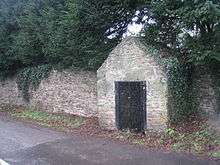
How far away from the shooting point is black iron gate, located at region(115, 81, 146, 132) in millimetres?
13188

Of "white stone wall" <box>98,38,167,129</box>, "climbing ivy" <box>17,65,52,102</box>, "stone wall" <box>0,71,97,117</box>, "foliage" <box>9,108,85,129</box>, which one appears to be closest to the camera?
"white stone wall" <box>98,38,167,129</box>

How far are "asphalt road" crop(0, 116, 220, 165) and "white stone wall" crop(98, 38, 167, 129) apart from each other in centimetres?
168

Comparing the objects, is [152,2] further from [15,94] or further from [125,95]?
[15,94]

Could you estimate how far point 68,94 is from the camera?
18.3 metres

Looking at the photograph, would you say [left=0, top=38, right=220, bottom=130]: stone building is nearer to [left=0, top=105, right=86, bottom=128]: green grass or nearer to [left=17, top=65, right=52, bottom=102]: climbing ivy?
[left=0, top=105, right=86, bottom=128]: green grass

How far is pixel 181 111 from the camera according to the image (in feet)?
43.0

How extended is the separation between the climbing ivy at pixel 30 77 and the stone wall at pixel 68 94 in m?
0.32

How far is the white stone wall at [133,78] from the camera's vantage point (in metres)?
12.7

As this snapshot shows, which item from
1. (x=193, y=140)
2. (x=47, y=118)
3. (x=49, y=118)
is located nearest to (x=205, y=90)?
(x=193, y=140)

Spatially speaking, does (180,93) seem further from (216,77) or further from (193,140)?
(193,140)

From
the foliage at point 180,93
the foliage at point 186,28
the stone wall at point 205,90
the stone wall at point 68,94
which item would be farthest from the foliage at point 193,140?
the stone wall at point 68,94

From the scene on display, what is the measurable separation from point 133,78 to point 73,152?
3.81 metres

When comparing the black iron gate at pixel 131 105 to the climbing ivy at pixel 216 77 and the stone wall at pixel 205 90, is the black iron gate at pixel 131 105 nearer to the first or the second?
the stone wall at pixel 205 90

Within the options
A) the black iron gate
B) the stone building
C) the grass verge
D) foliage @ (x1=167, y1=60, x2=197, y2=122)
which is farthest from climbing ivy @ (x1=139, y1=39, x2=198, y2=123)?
the black iron gate
